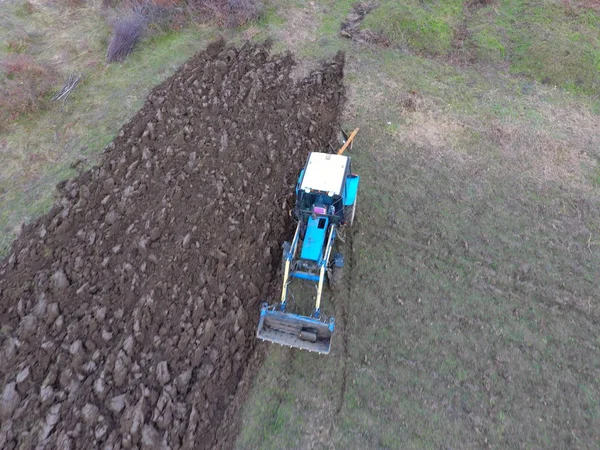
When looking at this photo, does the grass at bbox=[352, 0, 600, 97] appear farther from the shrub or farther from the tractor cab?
the shrub

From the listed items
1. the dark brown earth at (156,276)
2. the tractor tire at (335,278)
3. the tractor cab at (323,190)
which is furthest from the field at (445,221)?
the tractor cab at (323,190)

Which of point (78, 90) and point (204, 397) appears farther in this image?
point (78, 90)

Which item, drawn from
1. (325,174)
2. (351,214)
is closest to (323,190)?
(325,174)

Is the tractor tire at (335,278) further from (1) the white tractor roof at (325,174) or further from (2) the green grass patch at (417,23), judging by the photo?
(2) the green grass patch at (417,23)

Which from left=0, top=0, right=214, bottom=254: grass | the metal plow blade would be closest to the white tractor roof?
the metal plow blade

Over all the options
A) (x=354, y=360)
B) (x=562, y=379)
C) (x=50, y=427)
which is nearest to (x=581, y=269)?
(x=562, y=379)

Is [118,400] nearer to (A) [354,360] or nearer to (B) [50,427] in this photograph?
(B) [50,427]
